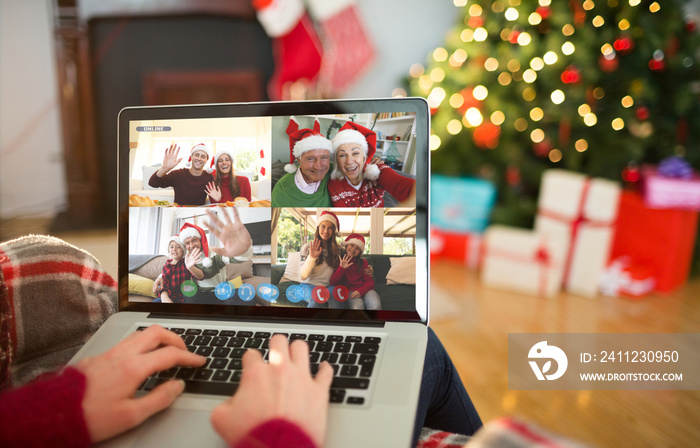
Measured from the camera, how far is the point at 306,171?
0.62 metres

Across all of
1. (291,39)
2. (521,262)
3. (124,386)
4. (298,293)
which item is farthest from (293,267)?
(291,39)

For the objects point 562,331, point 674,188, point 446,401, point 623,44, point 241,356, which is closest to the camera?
point 241,356

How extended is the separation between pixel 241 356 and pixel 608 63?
2009mm

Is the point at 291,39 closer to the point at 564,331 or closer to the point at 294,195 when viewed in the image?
the point at 564,331

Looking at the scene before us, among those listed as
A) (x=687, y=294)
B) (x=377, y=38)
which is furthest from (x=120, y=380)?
(x=377, y=38)

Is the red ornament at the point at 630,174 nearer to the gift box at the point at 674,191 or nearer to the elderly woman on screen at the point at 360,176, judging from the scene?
the gift box at the point at 674,191

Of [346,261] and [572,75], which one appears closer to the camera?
[346,261]

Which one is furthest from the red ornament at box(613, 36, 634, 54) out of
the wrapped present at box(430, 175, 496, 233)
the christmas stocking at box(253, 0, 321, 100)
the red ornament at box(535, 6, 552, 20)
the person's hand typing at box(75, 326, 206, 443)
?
the person's hand typing at box(75, 326, 206, 443)

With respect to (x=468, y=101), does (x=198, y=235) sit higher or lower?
lower

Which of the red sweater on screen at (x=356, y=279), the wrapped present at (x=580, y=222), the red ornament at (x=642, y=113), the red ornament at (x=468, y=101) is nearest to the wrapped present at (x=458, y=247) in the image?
the wrapped present at (x=580, y=222)

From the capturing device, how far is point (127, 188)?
0.65 metres

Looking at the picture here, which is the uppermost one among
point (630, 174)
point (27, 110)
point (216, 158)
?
point (27, 110)

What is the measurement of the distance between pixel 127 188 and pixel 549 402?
3.77 feet

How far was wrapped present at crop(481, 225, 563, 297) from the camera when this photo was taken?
1.95 m
